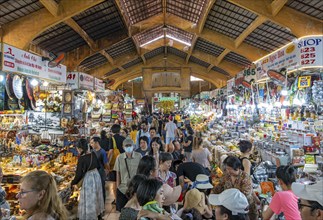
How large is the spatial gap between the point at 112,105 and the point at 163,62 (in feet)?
30.9

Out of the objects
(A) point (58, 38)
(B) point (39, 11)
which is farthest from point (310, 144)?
(A) point (58, 38)

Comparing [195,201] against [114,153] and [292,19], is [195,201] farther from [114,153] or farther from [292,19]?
[292,19]

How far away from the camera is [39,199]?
171cm

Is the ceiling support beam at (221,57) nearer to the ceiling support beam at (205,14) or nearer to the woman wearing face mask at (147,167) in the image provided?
the ceiling support beam at (205,14)

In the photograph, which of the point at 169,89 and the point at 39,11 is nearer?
the point at 39,11

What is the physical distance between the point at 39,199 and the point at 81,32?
8.91m

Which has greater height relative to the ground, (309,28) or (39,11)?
(39,11)

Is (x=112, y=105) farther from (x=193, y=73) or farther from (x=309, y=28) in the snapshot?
(x=193, y=73)

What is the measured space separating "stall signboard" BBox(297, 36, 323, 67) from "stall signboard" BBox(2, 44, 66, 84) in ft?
18.6

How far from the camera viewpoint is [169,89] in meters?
20.9

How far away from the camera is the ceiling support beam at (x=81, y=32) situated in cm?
857

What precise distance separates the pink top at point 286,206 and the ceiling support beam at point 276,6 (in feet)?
19.5

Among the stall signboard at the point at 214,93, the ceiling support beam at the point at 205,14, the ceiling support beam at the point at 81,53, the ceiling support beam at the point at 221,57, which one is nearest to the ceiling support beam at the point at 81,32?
the ceiling support beam at the point at 81,53

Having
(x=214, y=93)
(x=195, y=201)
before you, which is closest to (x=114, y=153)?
(x=195, y=201)
